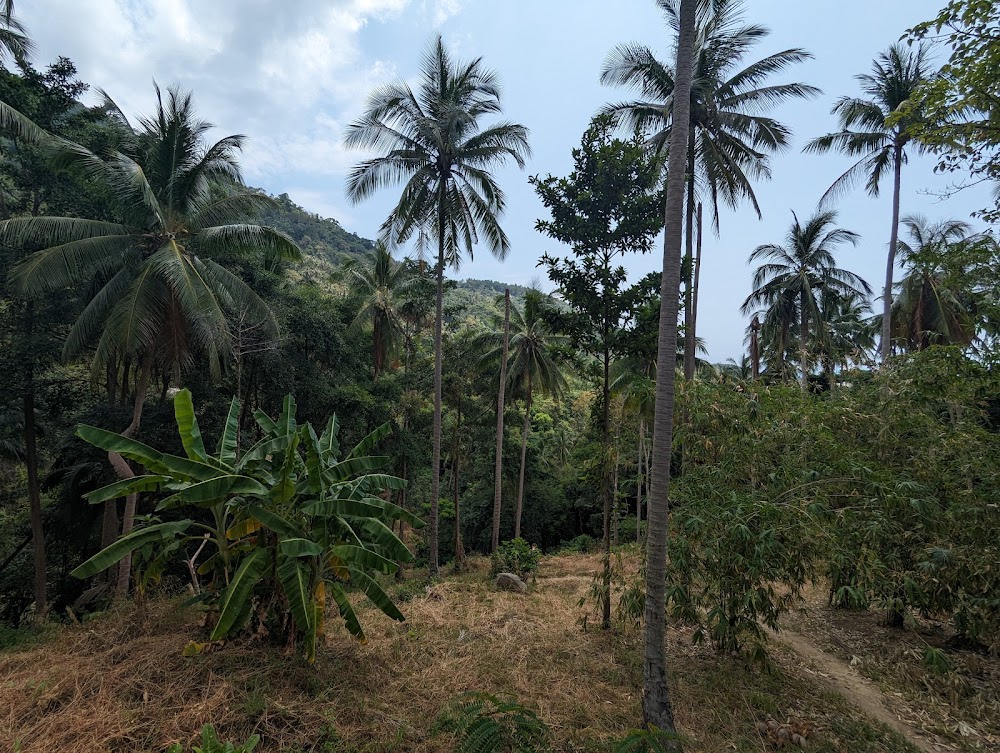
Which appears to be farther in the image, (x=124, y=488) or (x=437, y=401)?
(x=437, y=401)

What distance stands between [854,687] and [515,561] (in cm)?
920

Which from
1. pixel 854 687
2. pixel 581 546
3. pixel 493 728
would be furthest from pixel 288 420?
pixel 581 546

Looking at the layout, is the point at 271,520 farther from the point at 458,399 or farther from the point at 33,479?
the point at 458,399

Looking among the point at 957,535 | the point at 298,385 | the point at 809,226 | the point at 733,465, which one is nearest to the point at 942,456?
the point at 957,535

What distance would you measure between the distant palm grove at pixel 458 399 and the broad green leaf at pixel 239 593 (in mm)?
33

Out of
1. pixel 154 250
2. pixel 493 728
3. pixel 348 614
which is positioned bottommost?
pixel 493 728

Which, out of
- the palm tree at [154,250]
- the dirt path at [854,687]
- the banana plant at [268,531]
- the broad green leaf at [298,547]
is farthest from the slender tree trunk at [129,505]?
the dirt path at [854,687]

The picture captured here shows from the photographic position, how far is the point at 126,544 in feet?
18.2

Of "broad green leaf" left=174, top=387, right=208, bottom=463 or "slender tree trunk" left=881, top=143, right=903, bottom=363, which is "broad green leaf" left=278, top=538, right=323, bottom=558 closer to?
"broad green leaf" left=174, top=387, right=208, bottom=463

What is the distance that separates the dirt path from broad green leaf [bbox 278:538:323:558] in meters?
7.28

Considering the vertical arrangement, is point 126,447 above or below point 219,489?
above

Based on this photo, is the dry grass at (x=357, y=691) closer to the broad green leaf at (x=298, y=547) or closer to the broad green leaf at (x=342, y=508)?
the broad green leaf at (x=298, y=547)

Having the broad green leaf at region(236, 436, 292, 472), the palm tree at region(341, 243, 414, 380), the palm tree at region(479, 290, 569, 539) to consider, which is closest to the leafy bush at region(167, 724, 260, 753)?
the broad green leaf at region(236, 436, 292, 472)

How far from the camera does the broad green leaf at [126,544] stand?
535 cm
